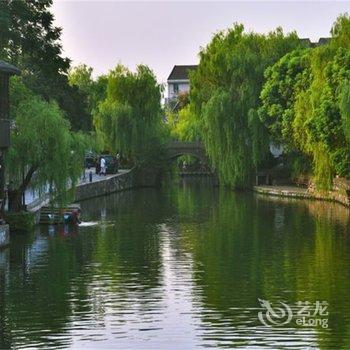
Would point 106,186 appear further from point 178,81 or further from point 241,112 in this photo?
point 178,81

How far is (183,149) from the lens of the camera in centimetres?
8419

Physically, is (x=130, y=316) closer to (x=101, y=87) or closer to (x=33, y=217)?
(x=33, y=217)

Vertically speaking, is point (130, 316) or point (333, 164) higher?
point (333, 164)

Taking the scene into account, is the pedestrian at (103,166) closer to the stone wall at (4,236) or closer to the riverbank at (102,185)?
the riverbank at (102,185)

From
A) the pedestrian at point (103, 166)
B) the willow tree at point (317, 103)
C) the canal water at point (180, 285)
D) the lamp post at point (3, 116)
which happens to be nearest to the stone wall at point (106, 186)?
the pedestrian at point (103, 166)

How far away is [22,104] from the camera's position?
138 feet

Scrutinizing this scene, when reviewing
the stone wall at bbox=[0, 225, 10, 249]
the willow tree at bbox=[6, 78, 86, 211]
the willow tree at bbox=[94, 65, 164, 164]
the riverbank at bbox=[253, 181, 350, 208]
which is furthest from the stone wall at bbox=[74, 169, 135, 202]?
the stone wall at bbox=[0, 225, 10, 249]

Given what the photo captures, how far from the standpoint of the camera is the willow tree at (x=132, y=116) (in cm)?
7869

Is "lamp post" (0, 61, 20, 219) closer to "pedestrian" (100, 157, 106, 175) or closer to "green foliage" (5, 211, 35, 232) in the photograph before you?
"green foliage" (5, 211, 35, 232)

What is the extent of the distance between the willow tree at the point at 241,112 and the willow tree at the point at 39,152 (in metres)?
28.4

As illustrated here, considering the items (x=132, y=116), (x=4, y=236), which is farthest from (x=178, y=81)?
(x=4, y=236)

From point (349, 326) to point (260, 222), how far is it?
80.7 ft

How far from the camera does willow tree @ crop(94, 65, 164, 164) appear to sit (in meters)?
78.7

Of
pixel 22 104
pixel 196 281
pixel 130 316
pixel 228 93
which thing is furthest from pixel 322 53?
pixel 130 316
